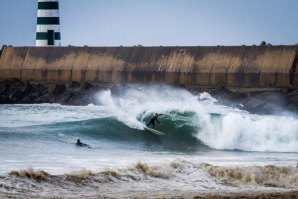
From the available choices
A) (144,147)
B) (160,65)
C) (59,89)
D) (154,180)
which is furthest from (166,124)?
(154,180)

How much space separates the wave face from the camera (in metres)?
24.7

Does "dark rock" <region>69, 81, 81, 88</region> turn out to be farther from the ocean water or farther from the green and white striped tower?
the green and white striped tower

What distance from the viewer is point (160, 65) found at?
111 ft

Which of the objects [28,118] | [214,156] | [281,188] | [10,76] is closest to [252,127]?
[214,156]

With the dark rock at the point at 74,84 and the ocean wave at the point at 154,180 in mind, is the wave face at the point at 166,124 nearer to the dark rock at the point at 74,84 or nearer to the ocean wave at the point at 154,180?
the dark rock at the point at 74,84

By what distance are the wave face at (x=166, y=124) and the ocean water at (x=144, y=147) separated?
28 millimetres

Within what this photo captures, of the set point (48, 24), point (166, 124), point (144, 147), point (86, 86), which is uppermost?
point (48, 24)

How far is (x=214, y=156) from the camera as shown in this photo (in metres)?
21.4

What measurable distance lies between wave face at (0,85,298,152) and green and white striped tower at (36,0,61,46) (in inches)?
389

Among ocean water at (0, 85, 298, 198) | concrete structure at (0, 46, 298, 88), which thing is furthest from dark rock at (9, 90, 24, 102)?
concrete structure at (0, 46, 298, 88)

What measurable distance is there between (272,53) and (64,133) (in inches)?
353

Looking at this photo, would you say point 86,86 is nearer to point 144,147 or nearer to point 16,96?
point 16,96

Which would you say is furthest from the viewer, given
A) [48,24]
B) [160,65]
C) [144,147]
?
[48,24]

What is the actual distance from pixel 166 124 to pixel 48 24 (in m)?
17.4
